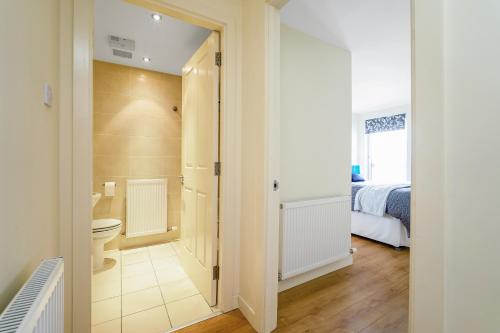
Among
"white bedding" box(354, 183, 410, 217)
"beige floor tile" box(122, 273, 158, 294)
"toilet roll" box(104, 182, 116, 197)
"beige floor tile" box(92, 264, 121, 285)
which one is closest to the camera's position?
"beige floor tile" box(122, 273, 158, 294)

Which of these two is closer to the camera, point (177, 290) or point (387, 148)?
point (177, 290)

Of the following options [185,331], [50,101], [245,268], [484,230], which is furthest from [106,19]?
[484,230]

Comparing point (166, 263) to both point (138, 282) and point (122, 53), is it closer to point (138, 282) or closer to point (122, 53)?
point (138, 282)

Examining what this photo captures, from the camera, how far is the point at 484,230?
1.95ft

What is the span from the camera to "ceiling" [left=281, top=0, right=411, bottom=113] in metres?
1.81

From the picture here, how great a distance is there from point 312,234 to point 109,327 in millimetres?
1727

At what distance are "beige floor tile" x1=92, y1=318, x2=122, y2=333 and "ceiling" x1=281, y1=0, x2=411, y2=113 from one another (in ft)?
9.06

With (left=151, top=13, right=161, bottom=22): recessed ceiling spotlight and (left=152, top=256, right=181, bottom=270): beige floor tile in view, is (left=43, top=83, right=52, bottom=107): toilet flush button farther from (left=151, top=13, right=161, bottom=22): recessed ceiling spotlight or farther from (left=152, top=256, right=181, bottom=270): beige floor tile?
(left=152, top=256, right=181, bottom=270): beige floor tile

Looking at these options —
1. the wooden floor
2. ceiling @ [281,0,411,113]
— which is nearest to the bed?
the wooden floor

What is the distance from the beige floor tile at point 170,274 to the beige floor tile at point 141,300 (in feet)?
0.55

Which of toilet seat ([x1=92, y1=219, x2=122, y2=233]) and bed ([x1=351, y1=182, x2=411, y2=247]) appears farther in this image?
bed ([x1=351, y1=182, x2=411, y2=247])

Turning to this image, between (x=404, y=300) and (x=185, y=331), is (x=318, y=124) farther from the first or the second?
(x=185, y=331)

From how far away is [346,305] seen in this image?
170 cm

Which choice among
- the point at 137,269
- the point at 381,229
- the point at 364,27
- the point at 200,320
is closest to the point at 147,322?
the point at 200,320
